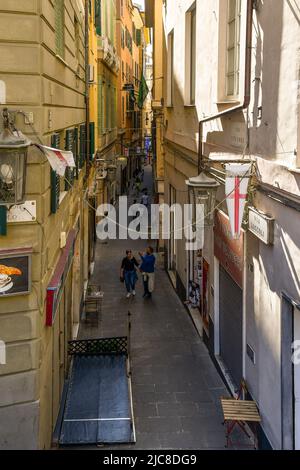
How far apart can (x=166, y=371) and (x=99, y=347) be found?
1.58 m

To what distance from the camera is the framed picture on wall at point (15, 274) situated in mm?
6541

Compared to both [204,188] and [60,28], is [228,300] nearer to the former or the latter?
[204,188]

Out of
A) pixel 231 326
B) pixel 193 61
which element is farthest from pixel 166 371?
pixel 193 61

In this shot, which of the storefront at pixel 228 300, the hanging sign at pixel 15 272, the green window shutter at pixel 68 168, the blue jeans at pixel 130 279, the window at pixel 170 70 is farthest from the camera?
the window at pixel 170 70

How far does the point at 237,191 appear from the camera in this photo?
7.86 metres

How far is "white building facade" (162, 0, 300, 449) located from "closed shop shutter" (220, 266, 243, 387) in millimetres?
19

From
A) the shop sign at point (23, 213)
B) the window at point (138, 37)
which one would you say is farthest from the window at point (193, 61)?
the window at point (138, 37)

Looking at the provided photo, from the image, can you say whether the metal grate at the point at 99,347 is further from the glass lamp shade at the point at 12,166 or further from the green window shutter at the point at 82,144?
the glass lamp shade at the point at 12,166

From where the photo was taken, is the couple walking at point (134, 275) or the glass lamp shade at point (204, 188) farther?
the couple walking at point (134, 275)

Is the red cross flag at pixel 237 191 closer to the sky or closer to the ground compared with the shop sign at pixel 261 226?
closer to the sky

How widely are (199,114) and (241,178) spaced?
5251 millimetres

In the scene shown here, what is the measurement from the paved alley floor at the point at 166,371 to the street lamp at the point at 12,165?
14.2ft

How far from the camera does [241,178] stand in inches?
311
